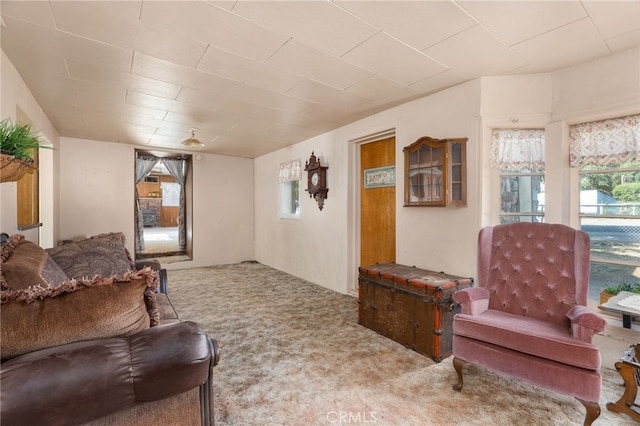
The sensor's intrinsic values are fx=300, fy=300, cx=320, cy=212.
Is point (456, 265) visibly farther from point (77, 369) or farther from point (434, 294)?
point (77, 369)

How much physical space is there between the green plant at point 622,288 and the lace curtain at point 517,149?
112cm

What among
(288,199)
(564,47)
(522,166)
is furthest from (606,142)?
(288,199)

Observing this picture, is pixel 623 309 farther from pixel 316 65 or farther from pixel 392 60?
pixel 316 65

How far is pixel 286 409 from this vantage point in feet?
6.03

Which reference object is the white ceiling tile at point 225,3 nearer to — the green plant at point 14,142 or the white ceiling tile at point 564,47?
the green plant at point 14,142

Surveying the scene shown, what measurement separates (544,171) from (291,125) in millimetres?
3114

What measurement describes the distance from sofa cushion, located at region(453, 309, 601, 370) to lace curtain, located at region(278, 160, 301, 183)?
12.9 ft

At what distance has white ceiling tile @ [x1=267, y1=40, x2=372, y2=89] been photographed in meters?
2.33

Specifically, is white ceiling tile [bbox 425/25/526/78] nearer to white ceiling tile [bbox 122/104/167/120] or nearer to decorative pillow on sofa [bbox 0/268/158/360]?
decorative pillow on sofa [bbox 0/268/158/360]

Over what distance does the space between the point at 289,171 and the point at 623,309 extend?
4753 mm

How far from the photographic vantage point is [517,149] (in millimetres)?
2840

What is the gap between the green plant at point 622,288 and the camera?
235 centimetres


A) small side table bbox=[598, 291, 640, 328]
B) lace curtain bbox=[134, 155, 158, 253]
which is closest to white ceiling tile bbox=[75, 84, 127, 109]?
lace curtain bbox=[134, 155, 158, 253]

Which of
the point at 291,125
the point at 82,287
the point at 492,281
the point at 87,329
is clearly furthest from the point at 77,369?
the point at 291,125
